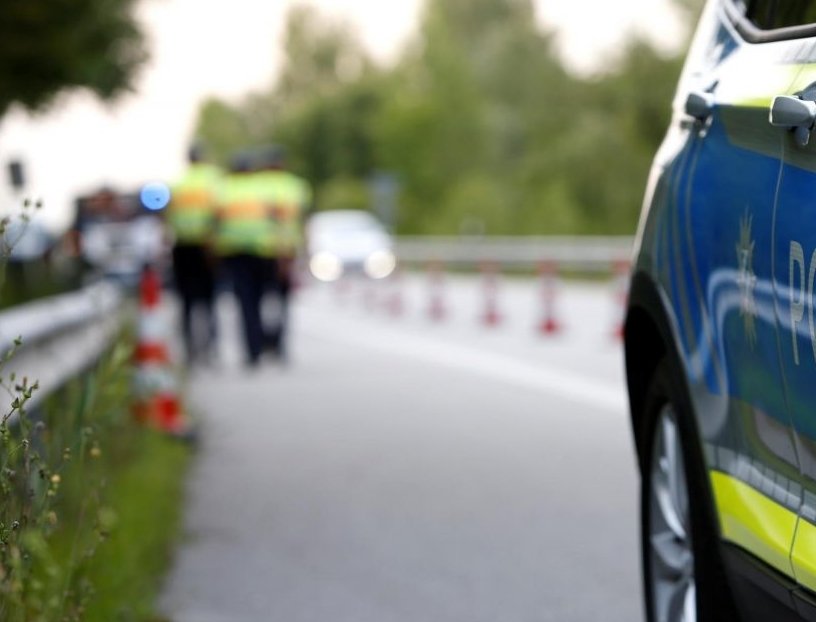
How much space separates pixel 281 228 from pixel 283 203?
14.3 inches

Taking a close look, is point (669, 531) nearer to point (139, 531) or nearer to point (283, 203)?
point (139, 531)

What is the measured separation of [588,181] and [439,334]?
51.6 meters

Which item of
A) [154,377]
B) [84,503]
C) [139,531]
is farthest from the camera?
[154,377]

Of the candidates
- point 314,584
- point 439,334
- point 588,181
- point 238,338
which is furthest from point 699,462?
point 588,181

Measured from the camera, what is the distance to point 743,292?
4.45 meters

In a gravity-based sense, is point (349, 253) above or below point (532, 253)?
below

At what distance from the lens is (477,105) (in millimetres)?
95188

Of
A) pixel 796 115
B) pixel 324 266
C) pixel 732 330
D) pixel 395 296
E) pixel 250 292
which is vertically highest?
pixel 796 115

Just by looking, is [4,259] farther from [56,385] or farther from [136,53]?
[136,53]

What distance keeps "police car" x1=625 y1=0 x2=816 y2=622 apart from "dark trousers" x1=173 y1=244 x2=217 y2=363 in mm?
15866

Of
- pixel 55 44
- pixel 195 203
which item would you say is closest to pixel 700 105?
pixel 55 44

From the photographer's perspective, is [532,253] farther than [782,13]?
Yes

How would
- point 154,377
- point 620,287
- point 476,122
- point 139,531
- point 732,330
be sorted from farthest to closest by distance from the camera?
point 476,122 → point 620,287 → point 154,377 → point 139,531 → point 732,330

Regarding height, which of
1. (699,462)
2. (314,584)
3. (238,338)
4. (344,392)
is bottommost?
(238,338)
